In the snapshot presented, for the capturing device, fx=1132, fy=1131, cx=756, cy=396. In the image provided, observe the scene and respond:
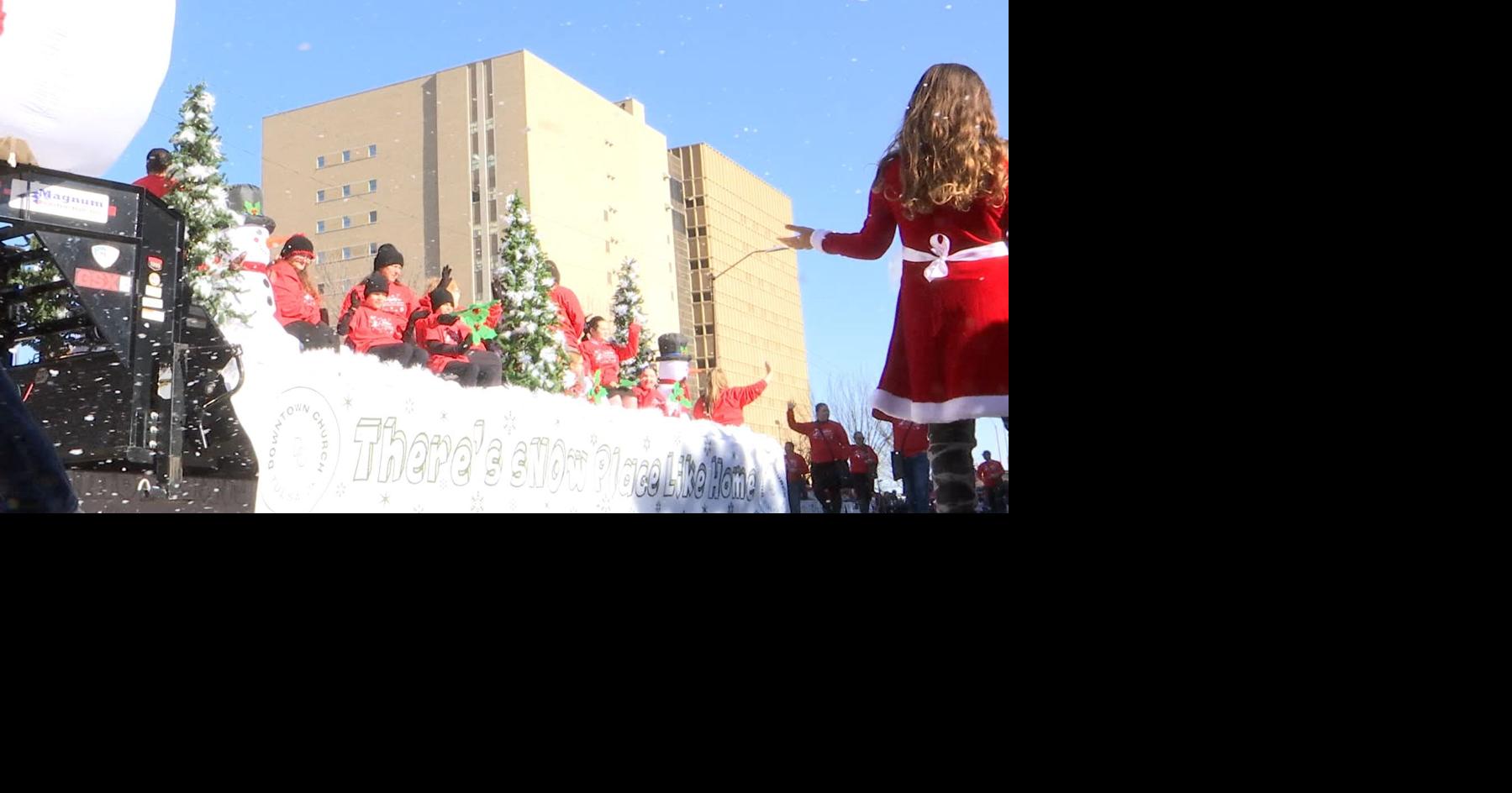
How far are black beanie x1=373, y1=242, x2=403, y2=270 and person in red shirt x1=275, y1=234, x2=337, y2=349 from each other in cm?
14

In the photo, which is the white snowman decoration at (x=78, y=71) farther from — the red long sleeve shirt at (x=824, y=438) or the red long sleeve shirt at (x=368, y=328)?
the red long sleeve shirt at (x=824, y=438)

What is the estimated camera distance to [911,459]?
85.1 inches

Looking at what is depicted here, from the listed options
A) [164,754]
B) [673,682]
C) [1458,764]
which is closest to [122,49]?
[164,754]

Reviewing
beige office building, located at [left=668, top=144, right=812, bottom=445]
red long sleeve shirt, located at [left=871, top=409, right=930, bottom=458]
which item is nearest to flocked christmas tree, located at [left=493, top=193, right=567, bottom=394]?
beige office building, located at [left=668, top=144, right=812, bottom=445]

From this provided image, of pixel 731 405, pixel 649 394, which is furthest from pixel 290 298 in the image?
pixel 731 405

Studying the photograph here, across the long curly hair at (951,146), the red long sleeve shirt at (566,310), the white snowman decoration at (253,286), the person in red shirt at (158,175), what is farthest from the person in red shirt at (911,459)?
the person in red shirt at (158,175)

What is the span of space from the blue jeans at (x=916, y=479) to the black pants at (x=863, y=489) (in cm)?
20

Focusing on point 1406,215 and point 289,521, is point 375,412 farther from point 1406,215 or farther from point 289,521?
point 1406,215

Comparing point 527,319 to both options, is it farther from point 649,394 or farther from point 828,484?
point 828,484

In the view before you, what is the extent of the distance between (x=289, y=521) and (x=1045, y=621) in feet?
3.86

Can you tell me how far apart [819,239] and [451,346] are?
4.67 ft

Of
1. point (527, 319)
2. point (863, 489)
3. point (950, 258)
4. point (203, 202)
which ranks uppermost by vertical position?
point (203, 202)

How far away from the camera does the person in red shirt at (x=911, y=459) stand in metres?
2.13

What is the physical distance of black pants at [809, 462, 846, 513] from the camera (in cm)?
→ 273
